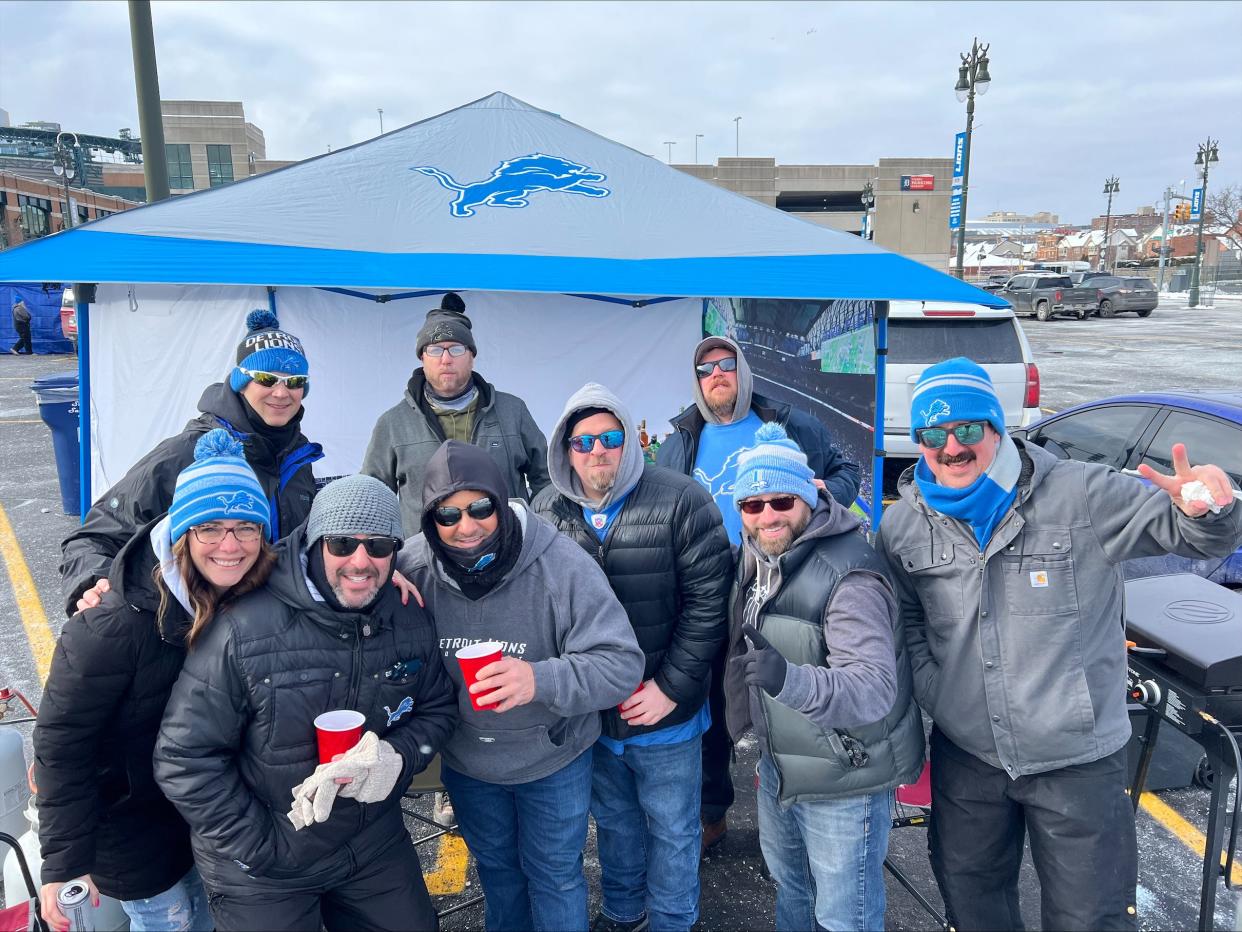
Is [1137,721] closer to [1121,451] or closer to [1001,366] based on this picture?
[1121,451]

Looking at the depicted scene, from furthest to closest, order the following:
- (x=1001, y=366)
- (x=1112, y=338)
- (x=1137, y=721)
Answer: (x=1112, y=338), (x=1001, y=366), (x=1137, y=721)

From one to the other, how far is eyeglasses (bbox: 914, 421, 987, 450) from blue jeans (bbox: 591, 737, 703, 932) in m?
1.13

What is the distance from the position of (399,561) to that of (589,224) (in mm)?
3014

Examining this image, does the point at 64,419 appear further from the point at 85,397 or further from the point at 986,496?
the point at 986,496

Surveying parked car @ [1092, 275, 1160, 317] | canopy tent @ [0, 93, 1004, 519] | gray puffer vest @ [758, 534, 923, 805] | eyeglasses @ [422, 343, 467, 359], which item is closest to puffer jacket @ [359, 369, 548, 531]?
eyeglasses @ [422, 343, 467, 359]

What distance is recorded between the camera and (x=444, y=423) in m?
3.28

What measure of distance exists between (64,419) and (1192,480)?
8.01 metres

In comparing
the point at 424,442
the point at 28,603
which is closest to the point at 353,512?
the point at 424,442

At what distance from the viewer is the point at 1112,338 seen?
21.0 meters

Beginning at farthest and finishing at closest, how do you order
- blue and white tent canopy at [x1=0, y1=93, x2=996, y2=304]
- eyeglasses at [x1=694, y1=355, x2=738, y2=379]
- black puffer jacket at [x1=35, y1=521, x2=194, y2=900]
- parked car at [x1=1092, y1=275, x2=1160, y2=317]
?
parked car at [x1=1092, y1=275, x2=1160, y2=317] < blue and white tent canopy at [x1=0, y1=93, x2=996, y2=304] < eyeglasses at [x1=694, y1=355, x2=738, y2=379] < black puffer jacket at [x1=35, y1=521, x2=194, y2=900]

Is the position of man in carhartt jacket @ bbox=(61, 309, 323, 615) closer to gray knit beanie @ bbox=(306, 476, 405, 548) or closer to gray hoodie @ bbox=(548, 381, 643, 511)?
gray knit beanie @ bbox=(306, 476, 405, 548)

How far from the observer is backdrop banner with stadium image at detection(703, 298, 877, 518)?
17.0ft

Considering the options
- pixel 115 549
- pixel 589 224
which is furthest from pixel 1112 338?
pixel 115 549

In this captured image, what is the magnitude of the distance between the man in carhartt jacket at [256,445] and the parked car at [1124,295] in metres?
30.8
